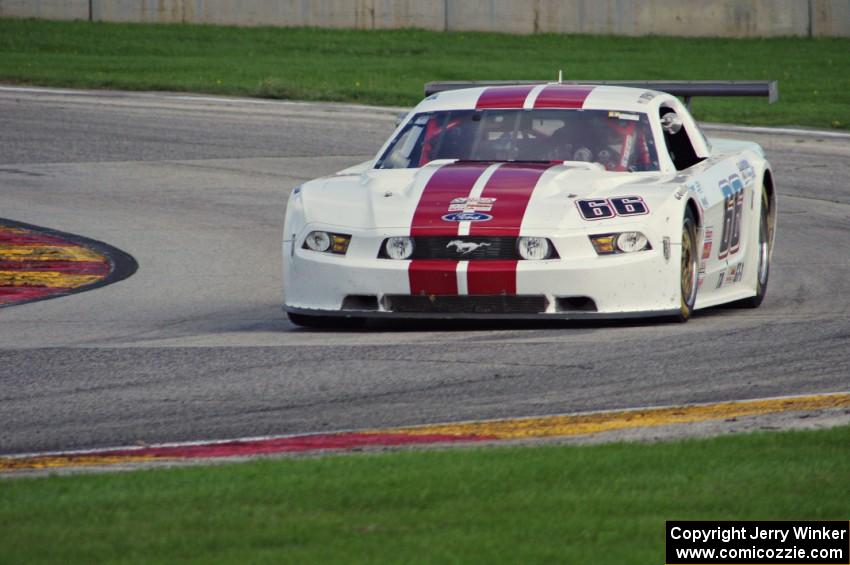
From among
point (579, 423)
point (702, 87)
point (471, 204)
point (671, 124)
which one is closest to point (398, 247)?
point (471, 204)

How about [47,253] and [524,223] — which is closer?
[524,223]

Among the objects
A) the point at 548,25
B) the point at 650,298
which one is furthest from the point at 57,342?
the point at 548,25

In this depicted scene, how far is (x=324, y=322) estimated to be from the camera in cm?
976

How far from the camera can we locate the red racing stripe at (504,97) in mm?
10547

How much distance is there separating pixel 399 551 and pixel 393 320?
540cm

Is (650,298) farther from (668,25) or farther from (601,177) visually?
(668,25)

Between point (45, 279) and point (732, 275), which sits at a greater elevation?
point (732, 275)

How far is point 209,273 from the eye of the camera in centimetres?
1249

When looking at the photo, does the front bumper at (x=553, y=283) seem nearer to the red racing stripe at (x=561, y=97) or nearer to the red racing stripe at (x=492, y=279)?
the red racing stripe at (x=492, y=279)

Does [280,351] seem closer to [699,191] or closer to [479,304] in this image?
[479,304]

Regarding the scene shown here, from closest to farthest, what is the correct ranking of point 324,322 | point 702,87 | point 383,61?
point 324,322, point 702,87, point 383,61

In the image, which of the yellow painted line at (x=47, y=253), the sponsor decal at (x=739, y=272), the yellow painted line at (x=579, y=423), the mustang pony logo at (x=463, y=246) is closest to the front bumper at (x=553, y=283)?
the mustang pony logo at (x=463, y=246)

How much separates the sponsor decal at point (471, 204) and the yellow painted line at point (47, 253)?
4679 mm

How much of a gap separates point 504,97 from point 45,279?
3.58m
